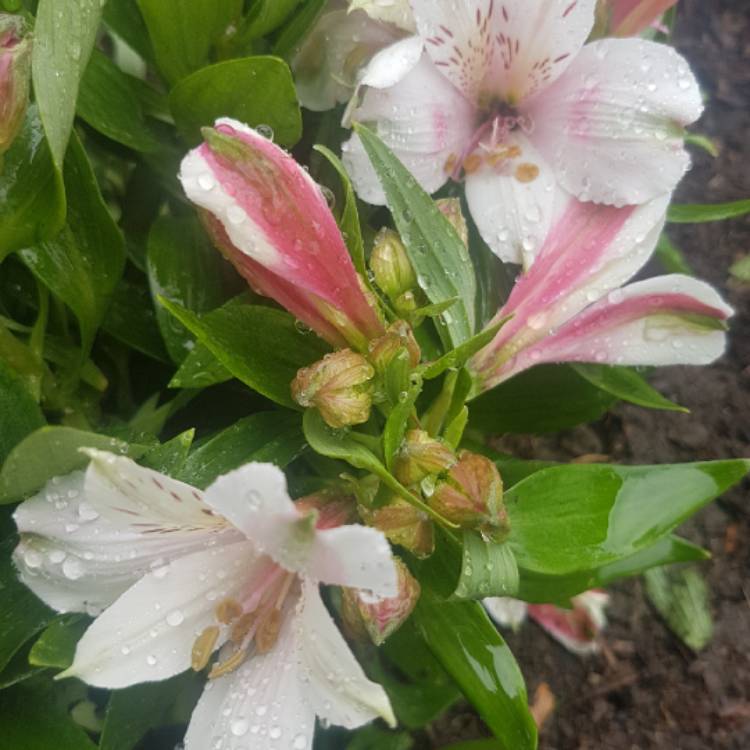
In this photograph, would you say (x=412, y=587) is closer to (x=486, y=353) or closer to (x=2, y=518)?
(x=486, y=353)

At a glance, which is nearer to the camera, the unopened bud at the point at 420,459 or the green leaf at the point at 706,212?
the unopened bud at the point at 420,459

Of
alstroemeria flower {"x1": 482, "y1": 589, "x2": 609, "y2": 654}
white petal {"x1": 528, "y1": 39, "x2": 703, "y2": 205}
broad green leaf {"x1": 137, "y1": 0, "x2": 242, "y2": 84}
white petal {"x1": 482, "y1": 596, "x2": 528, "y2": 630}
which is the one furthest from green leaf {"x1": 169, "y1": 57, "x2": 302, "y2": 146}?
alstroemeria flower {"x1": 482, "y1": 589, "x2": 609, "y2": 654}

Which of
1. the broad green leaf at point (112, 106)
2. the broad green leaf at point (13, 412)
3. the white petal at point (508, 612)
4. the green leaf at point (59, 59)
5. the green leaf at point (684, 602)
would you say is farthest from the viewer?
the green leaf at point (684, 602)

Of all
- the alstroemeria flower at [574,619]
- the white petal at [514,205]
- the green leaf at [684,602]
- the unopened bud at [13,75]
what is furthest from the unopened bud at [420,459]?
the green leaf at [684,602]

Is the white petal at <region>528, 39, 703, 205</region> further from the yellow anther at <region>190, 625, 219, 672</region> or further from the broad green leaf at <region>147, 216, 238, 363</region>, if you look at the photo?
the yellow anther at <region>190, 625, 219, 672</region>

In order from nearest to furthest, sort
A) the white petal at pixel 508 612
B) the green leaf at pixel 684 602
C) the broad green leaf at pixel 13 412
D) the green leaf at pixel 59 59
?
1. the green leaf at pixel 59 59
2. the broad green leaf at pixel 13 412
3. the white petal at pixel 508 612
4. the green leaf at pixel 684 602

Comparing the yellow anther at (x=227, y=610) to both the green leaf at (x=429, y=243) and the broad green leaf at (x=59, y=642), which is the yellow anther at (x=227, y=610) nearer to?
the broad green leaf at (x=59, y=642)

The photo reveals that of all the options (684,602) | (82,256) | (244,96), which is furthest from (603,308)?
(684,602)
